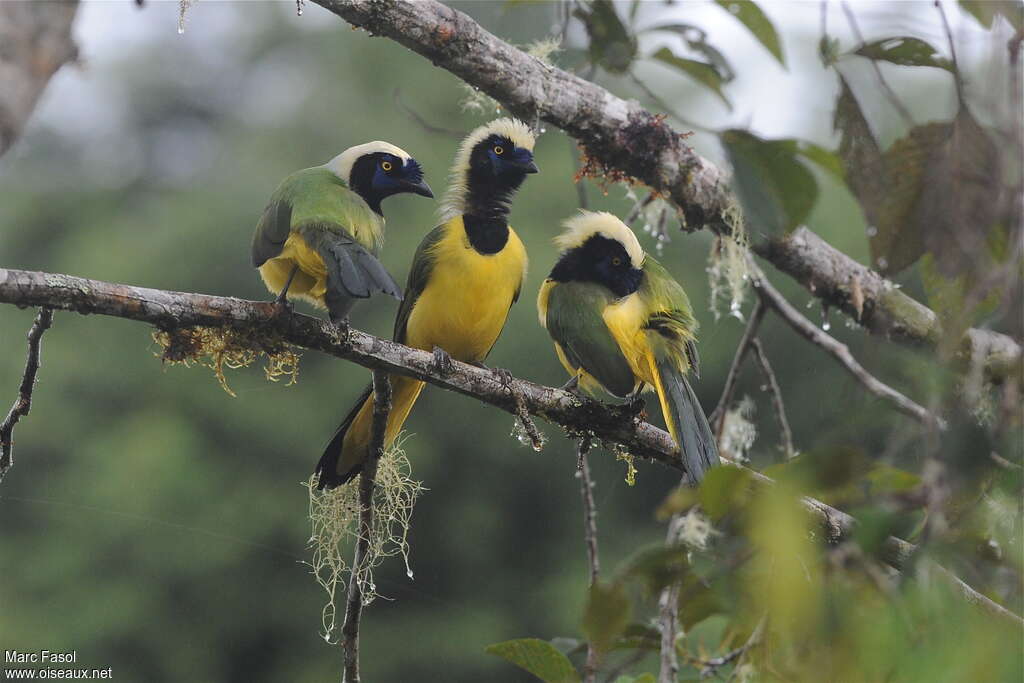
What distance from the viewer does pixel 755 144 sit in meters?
2.18

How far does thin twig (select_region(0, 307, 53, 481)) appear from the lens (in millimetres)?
2154

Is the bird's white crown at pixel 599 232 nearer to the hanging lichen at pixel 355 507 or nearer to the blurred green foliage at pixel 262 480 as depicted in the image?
the hanging lichen at pixel 355 507

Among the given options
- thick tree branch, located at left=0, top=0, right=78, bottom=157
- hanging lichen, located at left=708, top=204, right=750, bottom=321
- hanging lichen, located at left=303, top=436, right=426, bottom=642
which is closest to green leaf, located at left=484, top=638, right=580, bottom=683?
thick tree branch, located at left=0, top=0, right=78, bottom=157

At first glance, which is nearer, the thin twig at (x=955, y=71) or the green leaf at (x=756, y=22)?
the thin twig at (x=955, y=71)

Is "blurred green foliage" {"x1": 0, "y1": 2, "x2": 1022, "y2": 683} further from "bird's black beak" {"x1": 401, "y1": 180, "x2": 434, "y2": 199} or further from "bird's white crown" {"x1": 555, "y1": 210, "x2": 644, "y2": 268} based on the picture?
"bird's black beak" {"x1": 401, "y1": 180, "x2": 434, "y2": 199}

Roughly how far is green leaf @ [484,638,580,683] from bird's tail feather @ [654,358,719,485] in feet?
2.74

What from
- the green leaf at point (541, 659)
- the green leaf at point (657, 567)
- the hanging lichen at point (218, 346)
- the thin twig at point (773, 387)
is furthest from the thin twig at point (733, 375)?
the green leaf at point (657, 567)

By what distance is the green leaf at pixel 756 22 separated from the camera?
261 centimetres

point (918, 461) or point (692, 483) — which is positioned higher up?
point (918, 461)

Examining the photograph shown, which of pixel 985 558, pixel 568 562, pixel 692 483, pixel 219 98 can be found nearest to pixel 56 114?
pixel 219 98

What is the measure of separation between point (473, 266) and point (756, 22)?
3.77ft

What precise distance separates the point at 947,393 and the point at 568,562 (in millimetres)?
9471

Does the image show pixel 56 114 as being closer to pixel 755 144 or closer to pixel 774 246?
pixel 774 246

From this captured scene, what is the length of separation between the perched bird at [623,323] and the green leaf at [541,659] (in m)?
0.90
